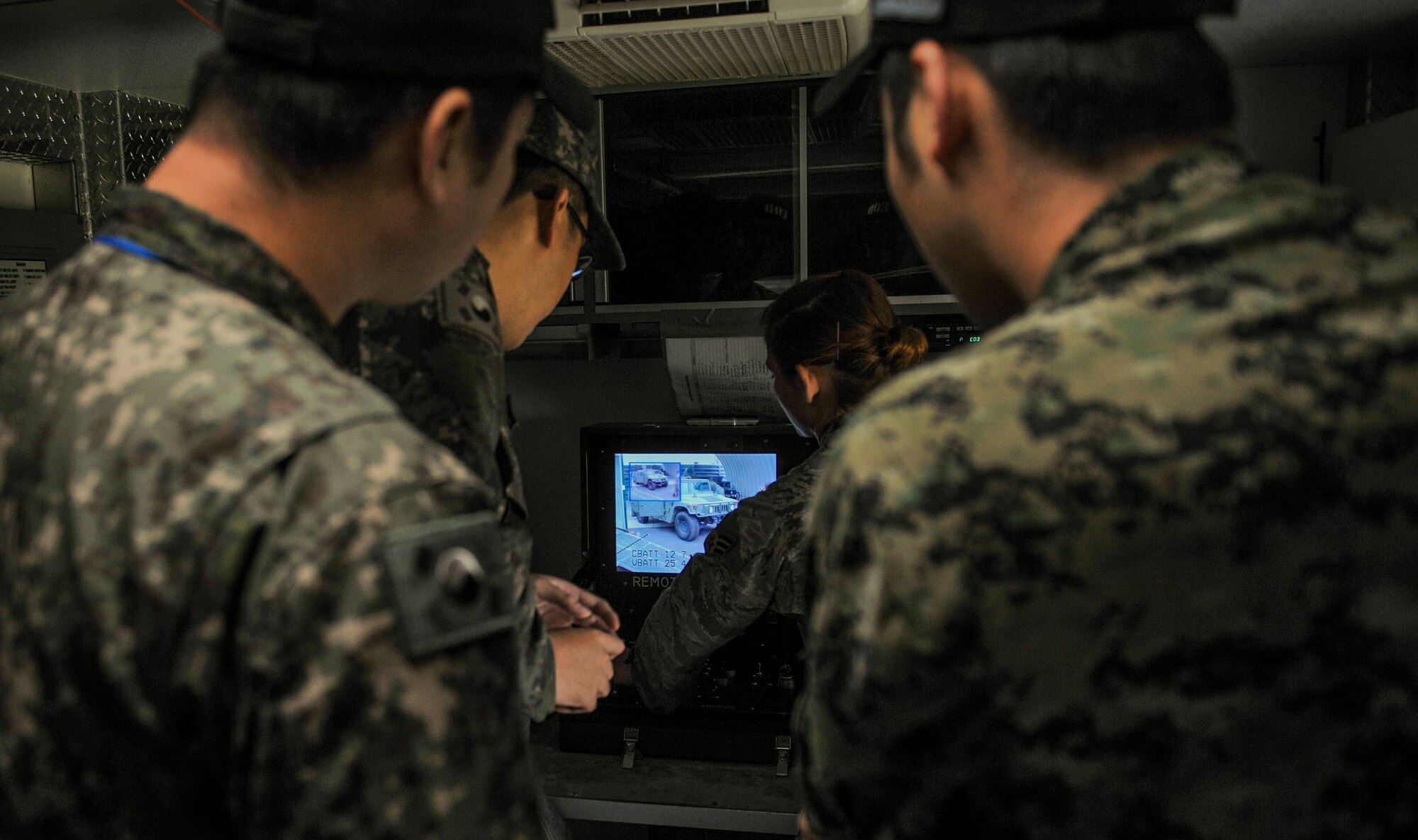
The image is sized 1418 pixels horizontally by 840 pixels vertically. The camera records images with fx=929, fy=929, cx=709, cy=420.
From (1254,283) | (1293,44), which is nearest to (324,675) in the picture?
(1254,283)

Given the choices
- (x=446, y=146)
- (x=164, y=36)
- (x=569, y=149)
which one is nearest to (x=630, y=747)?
(x=569, y=149)

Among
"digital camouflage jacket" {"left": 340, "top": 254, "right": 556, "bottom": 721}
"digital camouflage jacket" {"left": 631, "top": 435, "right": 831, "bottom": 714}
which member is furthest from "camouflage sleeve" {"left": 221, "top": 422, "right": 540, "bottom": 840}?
"digital camouflage jacket" {"left": 631, "top": 435, "right": 831, "bottom": 714}

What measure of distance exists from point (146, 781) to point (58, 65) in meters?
2.24

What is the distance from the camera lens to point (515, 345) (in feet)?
4.58

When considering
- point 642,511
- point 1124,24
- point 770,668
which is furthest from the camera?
point 642,511

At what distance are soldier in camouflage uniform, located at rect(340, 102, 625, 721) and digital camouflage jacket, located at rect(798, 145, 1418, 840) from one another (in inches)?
24.0

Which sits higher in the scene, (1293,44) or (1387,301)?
(1293,44)

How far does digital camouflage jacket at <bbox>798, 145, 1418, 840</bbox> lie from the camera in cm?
49

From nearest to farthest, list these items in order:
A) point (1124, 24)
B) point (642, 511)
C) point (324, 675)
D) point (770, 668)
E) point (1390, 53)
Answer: point (324, 675), point (1124, 24), point (770, 668), point (1390, 53), point (642, 511)

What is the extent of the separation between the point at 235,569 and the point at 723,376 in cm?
185

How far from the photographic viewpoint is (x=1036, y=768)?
21.3 inches

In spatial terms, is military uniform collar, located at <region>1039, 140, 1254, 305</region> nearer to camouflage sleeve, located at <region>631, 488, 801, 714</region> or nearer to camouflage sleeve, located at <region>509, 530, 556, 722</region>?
camouflage sleeve, located at <region>509, 530, 556, 722</region>

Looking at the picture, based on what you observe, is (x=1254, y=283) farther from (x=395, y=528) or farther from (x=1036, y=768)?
(x=395, y=528)

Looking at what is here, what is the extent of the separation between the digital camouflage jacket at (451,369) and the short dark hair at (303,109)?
1.61 ft
